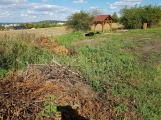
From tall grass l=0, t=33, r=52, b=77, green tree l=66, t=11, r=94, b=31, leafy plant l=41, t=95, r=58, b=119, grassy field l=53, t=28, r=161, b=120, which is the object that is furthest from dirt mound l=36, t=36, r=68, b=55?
green tree l=66, t=11, r=94, b=31

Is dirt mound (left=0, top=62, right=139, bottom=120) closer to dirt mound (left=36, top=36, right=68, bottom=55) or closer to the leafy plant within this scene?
the leafy plant

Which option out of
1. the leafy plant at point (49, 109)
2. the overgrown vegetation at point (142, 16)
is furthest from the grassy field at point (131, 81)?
the overgrown vegetation at point (142, 16)

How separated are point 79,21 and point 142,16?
30.1 ft

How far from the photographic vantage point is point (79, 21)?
31.2 metres

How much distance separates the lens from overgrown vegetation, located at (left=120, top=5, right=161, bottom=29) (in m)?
29.3

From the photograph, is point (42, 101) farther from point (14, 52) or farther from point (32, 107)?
point (14, 52)

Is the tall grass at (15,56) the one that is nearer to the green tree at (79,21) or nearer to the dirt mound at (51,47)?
the dirt mound at (51,47)

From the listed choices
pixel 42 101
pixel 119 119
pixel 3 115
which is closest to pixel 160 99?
pixel 119 119

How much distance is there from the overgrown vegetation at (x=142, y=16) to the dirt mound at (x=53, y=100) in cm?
2652

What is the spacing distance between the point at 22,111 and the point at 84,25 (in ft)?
94.2

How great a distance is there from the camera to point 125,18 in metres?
31.2

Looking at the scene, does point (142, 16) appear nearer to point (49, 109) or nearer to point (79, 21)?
point (79, 21)

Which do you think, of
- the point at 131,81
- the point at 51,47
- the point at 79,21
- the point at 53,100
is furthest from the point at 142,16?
the point at 53,100

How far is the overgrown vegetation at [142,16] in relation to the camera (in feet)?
96.2
